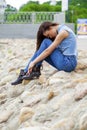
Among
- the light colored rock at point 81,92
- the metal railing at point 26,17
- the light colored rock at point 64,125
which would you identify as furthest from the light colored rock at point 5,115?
the metal railing at point 26,17

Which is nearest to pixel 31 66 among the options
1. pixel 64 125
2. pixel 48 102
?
pixel 48 102

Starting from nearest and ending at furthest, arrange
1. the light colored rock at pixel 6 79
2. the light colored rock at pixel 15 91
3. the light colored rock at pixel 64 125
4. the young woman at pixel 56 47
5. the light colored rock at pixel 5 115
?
the light colored rock at pixel 64 125 < the light colored rock at pixel 5 115 < the young woman at pixel 56 47 < the light colored rock at pixel 15 91 < the light colored rock at pixel 6 79

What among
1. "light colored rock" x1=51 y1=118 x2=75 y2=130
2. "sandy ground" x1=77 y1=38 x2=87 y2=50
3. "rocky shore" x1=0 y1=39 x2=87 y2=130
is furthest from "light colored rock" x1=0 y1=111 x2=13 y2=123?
"sandy ground" x1=77 y1=38 x2=87 y2=50

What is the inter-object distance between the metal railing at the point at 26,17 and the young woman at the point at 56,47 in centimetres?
1865

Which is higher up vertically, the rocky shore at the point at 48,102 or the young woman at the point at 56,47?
the young woman at the point at 56,47

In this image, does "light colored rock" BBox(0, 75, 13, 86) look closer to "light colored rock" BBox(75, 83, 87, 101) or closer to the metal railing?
"light colored rock" BBox(75, 83, 87, 101)

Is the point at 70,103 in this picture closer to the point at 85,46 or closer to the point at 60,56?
the point at 60,56

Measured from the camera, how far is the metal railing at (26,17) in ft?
84.6

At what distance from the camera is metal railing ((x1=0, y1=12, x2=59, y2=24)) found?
25.8 metres

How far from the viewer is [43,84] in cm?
708

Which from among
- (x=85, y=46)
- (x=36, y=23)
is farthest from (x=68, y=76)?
(x=36, y=23)

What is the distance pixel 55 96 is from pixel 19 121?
2.30 feet

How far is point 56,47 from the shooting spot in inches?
273

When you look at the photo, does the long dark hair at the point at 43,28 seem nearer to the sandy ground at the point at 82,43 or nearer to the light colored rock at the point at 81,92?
the light colored rock at the point at 81,92
